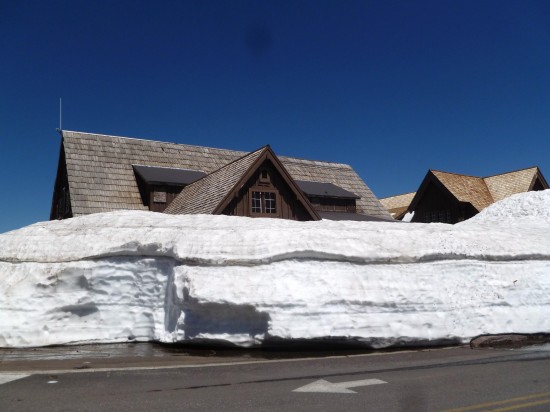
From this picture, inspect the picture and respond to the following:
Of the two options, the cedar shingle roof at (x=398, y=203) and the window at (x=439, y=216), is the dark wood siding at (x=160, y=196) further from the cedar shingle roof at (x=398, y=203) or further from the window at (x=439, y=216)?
the cedar shingle roof at (x=398, y=203)

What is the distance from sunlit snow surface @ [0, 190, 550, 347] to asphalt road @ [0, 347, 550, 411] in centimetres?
78

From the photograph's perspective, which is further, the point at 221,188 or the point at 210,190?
the point at 210,190

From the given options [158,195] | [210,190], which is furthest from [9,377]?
[158,195]

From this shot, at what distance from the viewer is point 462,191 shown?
32031mm

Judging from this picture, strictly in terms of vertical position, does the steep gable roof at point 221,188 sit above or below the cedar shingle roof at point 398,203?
below

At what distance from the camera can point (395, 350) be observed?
8.41 metres

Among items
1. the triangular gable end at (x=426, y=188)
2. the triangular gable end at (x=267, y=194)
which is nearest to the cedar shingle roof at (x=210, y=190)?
the triangular gable end at (x=267, y=194)

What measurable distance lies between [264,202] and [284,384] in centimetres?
1613

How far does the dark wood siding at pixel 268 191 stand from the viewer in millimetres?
20953

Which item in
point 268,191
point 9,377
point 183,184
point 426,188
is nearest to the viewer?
point 9,377

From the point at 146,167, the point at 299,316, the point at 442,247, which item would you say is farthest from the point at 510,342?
the point at 146,167

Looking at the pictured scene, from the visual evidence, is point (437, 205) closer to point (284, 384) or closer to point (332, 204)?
point (332, 204)

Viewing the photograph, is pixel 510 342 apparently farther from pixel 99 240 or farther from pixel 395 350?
pixel 99 240

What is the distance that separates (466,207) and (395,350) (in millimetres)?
24965
